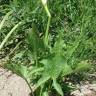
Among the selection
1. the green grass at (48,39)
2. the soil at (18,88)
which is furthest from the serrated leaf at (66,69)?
the soil at (18,88)

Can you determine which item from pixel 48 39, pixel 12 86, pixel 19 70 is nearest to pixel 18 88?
pixel 12 86

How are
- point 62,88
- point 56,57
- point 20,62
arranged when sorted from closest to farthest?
point 56,57
point 62,88
point 20,62

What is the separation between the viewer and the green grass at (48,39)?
177cm

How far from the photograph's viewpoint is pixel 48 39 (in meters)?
2.02

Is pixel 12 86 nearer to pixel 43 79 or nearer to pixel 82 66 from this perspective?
pixel 43 79

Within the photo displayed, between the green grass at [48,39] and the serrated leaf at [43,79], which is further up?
the green grass at [48,39]

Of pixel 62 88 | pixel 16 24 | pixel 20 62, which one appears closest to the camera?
pixel 62 88

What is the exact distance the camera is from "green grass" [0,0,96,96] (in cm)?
177

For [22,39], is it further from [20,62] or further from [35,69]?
[35,69]

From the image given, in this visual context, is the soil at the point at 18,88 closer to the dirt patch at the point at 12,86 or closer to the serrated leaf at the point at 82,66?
the dirt patch at the point at 12,86

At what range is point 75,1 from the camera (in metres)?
2.28

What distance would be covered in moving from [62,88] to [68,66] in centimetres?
15

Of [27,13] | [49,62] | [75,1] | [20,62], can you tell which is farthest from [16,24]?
[49,62]

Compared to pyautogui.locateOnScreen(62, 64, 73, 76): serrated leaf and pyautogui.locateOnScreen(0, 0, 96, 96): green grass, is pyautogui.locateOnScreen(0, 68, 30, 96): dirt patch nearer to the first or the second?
pyautogui.locateOnScreen(0, 0, 96, 96): green grass
